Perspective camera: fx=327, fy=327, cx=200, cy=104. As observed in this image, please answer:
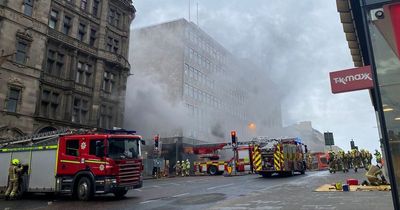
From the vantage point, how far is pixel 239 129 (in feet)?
197

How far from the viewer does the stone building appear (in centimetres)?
2241

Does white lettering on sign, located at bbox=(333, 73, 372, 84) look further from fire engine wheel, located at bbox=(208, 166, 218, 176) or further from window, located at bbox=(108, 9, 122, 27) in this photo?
window, located at bbox=(108, 9, 122, 27)

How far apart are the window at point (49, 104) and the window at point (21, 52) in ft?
9.85

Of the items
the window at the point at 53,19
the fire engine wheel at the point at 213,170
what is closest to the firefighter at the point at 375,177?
the fire engine wheel at the point at 213,170

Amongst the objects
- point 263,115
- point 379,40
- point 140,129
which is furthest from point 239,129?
point 379,40

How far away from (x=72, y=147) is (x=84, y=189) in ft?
5.72

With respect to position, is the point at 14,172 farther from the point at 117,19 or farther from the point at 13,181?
the point at 117,19

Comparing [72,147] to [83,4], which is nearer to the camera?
[72,147]

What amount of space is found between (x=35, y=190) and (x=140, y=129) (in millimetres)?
29563

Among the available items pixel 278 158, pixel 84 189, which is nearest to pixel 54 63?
pixel 84 189

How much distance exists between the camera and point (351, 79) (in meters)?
4.52

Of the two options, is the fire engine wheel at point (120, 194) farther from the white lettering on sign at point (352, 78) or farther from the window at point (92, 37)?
the window at point (92, 37)

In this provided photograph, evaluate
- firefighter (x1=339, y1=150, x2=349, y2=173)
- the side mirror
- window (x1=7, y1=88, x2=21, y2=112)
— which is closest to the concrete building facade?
firefighter (x1=339, y1=150, x2=349, y2=173)

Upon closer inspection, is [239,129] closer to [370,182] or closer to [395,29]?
[370,182]
